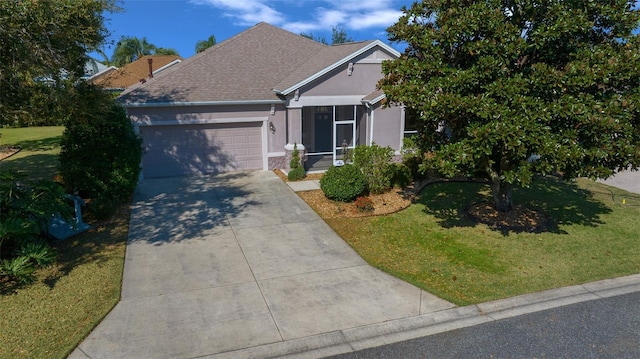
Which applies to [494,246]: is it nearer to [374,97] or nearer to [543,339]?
[543,339]

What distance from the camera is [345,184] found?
13.9 meters

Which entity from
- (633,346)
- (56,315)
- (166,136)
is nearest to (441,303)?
(633,346)

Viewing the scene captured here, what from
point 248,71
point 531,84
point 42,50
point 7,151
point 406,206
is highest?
point 248,71

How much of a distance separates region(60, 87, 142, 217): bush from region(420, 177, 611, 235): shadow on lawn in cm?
938

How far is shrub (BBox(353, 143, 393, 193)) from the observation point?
47.8 ft

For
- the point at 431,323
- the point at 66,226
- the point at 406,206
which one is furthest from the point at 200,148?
the point at 431,323

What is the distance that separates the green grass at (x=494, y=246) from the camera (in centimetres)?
898

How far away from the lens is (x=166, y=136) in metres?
17.1

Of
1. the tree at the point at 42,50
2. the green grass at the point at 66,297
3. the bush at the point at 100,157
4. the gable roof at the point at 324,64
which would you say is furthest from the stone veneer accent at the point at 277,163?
the tree at the point at 42,50

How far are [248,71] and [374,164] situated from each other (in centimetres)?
794

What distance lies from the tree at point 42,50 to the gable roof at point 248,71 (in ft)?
14.9

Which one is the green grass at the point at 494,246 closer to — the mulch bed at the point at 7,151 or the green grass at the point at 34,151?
the green grass at the point at 34,151

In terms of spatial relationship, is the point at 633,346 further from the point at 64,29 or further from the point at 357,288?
the point at 64,29

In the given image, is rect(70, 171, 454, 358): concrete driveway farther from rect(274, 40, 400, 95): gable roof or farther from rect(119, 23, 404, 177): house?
rect(274, 40, 400, 95): gable roof
